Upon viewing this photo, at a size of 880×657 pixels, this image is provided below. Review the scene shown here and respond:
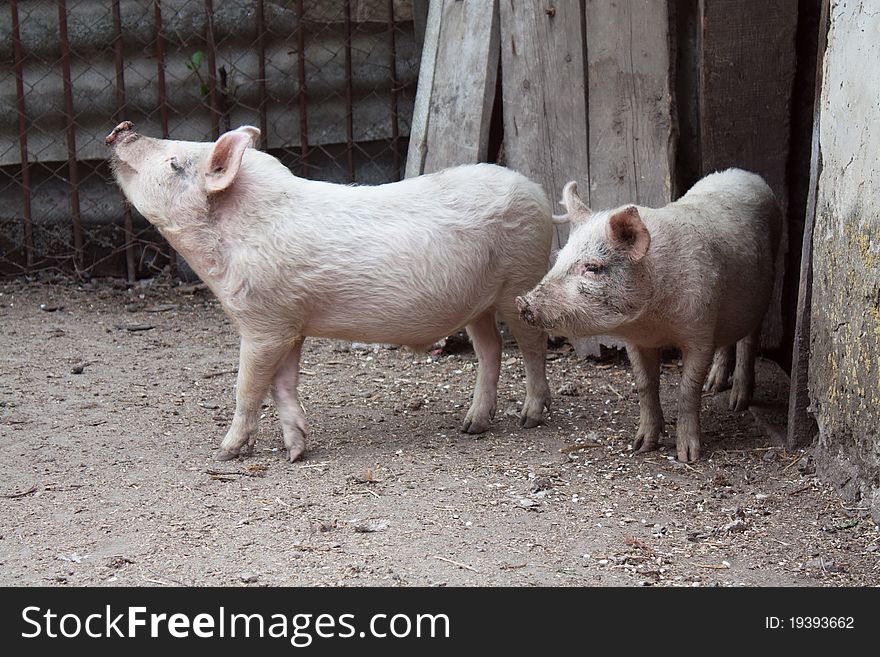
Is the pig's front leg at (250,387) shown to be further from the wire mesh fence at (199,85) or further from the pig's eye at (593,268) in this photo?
the wire mesh fence at (199,85)

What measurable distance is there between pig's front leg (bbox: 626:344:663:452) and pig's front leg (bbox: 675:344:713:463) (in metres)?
0.12

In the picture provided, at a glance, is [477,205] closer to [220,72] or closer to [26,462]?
[26,462]

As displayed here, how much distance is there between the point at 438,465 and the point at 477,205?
121 centimetres

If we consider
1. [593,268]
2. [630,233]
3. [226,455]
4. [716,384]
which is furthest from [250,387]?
[716,384]

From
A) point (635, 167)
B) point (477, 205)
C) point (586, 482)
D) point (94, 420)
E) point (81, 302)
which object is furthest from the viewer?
point (81, 302)

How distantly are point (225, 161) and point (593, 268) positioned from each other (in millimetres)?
1635

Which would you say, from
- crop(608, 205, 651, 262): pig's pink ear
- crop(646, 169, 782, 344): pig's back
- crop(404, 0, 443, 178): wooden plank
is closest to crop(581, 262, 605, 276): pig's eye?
crop(608, 205, 651, 262): pig's pink ear

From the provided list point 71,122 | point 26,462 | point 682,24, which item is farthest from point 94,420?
point 682,24

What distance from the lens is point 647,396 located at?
505cm

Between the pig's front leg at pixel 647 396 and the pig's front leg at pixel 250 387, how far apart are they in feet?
5.18

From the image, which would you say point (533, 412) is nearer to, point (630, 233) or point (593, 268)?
point (593, 268)

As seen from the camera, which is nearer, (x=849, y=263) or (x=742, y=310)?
(x=849, y=263)

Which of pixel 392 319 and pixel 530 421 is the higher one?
pixel 392 319

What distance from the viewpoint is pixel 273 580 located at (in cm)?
365
